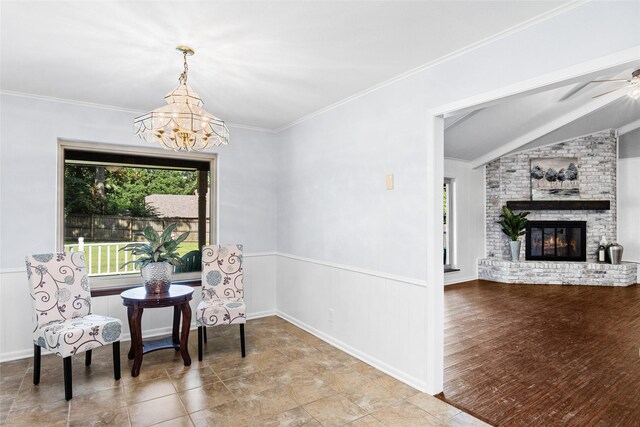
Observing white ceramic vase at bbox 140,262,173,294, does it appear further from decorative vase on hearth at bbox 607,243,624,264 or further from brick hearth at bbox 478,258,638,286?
decorative vase on hearth at bbox 607,243,624,264

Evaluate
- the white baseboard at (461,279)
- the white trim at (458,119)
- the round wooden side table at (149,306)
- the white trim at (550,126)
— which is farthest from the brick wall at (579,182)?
the round wooden side table at (149,306)

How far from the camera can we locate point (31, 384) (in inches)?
114

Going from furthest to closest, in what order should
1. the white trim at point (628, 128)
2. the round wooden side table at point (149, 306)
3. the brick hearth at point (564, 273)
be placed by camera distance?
the white trim at point (628, 128) < the brick hearth at point (564, 273) < the round wooden side table at point (149, 306)

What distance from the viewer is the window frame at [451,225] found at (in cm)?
727

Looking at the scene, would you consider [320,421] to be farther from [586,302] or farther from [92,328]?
[586,302]

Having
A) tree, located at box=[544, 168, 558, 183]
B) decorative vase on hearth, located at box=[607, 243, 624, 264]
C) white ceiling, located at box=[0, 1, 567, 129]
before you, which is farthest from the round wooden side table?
decorative vase on hearth, located at box=[607, 243, 624, 264]

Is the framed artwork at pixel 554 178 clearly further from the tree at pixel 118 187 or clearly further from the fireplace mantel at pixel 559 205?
the tree at pixel 118 187

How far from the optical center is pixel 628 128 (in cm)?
725

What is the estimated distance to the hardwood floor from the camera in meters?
2.52

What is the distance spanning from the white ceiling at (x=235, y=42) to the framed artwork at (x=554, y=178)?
5.83m

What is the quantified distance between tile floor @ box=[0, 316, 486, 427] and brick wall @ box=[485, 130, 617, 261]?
18.4 feet

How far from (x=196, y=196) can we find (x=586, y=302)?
19.6 feet

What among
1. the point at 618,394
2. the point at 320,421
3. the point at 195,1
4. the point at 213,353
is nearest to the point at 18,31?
the point at 195,1

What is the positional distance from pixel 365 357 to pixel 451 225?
465 centimetres
